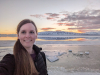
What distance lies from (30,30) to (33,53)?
0.49m

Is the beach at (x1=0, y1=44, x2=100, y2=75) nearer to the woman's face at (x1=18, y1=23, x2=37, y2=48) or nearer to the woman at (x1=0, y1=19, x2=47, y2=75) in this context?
the woman at (x1=0, y1=19, x2=47, y2=75)

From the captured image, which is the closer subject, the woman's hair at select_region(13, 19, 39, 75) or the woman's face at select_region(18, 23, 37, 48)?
the woman's hair at select_region(13, 19, 39, 75)

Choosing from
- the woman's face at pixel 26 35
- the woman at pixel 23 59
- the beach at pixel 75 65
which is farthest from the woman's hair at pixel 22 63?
the beach at pixel 75 65


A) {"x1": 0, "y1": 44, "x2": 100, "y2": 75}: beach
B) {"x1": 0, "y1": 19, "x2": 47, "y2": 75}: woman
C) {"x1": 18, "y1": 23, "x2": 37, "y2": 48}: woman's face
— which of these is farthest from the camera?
{"x1": 0, "y1": 44, "x2": 100, "y2": 75}: beach

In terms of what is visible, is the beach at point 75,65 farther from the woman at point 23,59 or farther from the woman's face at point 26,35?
the woman's face at point 26,35

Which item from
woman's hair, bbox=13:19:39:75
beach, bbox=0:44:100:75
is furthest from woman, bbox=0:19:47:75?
beach, bbox=0:44:100:75

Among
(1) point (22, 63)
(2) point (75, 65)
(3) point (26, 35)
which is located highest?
(3) point (26, 35)

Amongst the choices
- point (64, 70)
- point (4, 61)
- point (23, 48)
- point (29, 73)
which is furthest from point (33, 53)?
point (64, 70)

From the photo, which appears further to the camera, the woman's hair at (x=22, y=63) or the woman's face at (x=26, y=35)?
the woman's face at (x=26, y=35)

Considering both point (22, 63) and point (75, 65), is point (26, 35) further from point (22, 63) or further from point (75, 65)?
point (75, 65)

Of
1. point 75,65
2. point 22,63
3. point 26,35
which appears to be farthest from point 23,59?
point 75,65

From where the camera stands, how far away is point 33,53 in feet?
4.82

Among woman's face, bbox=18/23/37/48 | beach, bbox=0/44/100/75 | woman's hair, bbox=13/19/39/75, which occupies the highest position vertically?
woman's face, bbox=18/23/37/48

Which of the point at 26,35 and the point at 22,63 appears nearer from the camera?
the point at 22,63
